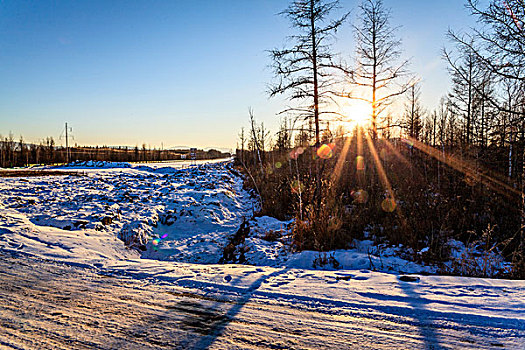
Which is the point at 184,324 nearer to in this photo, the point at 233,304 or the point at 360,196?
the point at 233,304

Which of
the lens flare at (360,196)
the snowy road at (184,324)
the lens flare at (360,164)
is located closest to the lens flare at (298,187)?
the lens flare at (360,196)

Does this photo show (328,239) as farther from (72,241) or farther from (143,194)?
(143,194)

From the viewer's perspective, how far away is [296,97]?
829 cm

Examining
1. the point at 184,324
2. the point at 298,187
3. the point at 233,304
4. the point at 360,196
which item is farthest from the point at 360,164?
the point at 184,324

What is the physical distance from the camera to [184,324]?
2232 millimetres

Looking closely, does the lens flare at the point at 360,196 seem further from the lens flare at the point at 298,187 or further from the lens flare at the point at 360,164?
the lens flare at the point at 360,164

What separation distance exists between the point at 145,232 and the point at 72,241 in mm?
1862

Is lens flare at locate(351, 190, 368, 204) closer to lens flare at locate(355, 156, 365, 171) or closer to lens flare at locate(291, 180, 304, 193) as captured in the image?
lens flare at locate(291, 180, 304, 193)

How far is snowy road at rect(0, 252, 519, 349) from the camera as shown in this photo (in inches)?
77.3

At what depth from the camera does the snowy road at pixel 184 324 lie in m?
1.96

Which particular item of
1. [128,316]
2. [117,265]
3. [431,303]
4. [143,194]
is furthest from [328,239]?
[143,194]

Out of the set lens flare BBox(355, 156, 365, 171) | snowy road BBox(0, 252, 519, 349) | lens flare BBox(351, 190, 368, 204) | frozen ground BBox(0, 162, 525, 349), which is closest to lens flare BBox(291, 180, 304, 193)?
frozen ground BBox(0, 162, 525, 349)

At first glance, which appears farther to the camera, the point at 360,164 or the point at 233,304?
the point at 360,164

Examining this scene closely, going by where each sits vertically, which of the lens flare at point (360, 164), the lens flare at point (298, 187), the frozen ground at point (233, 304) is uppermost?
the lens flare at point (360, 164)
